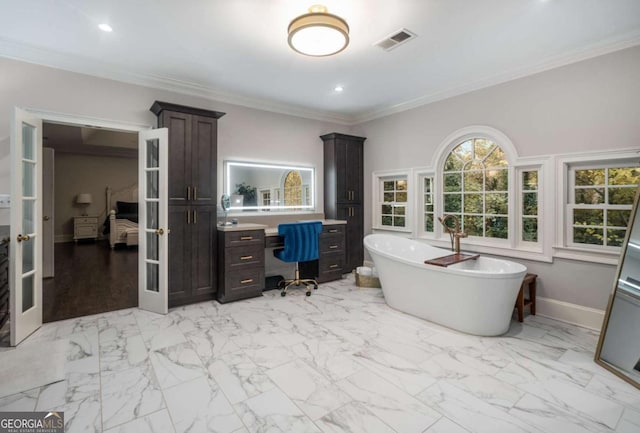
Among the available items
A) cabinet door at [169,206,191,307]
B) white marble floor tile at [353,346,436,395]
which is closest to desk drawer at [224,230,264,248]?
cabinet door at [169,206,191,307]

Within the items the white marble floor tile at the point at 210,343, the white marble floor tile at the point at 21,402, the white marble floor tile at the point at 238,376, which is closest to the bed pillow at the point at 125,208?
the white marble floor tile at the point at 210,343

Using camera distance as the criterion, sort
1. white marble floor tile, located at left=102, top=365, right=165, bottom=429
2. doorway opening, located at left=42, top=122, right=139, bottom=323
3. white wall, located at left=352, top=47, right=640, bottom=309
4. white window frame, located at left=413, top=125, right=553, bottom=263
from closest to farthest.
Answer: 1. white marble floor tile, located at left=102, top=365, right=165, bottom=429
2. white wall, located at left=352, top=47, right=640, bottom=309
3. white window frame, located at left=413, top=125, right=553, bottom=263
4. doorway opening, located at left=42, top=122, right=139, bottom=323

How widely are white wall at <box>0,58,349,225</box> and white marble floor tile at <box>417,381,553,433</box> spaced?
11.5ft

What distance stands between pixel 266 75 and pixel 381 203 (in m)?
2.73

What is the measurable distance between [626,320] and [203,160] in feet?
14.0

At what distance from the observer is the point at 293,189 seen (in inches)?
200

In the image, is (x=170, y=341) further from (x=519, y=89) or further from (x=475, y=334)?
(x=519, y=89)

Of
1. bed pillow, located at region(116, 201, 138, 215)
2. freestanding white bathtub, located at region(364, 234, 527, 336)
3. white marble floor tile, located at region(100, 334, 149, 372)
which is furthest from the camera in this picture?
bed pillow, located at region(116, 201, 138, 215)

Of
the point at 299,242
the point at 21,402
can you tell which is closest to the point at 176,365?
the point at 21,402

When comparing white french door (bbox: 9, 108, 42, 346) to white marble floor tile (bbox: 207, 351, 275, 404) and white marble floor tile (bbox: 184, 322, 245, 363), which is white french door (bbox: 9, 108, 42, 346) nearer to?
white marble floor tile (bbox: 184, 322, 245, 363)

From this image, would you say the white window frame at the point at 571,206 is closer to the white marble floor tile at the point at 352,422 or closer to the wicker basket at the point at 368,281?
the wicker basket at the point at 368,281

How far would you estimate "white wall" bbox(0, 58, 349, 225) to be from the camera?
10.0 ft

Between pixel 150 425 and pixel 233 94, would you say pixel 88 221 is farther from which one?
pixel 150 425

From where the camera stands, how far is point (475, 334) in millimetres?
2865
